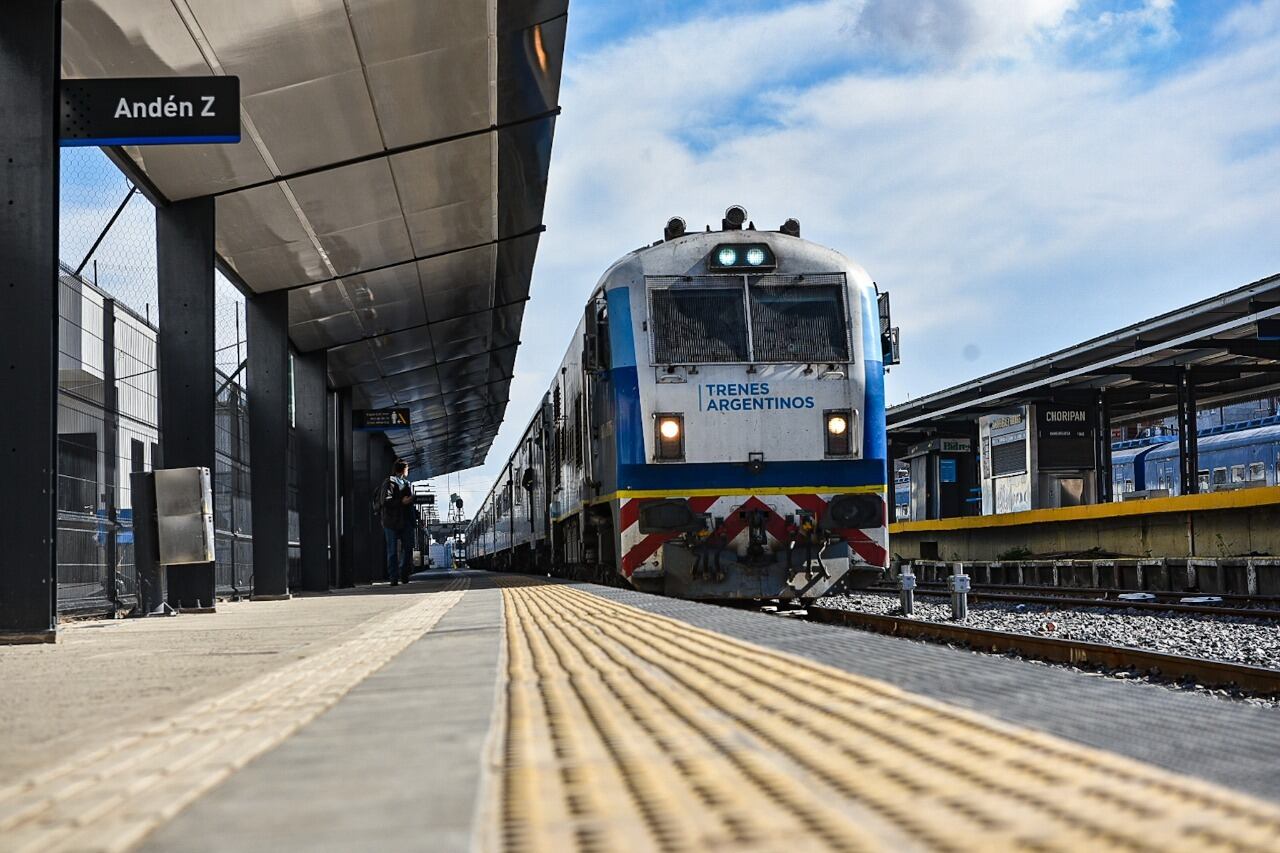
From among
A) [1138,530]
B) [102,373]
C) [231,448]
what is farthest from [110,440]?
[1138,530]

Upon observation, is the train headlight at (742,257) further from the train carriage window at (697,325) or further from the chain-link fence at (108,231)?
the chain-link fence at (108,231)

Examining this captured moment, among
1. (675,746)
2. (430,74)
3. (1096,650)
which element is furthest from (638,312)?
(675,746)

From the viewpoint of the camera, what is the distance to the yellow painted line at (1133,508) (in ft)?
48.8

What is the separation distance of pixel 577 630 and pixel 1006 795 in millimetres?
3944

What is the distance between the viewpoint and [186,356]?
38.0 feet

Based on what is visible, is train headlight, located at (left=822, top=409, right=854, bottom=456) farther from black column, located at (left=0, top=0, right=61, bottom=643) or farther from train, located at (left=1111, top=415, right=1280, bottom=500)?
train, located at (left=1111, top=415, right=1280, bottom=500)

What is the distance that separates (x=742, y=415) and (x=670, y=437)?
725mm

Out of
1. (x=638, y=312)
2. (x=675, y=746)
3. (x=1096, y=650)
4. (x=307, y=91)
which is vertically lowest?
(x=1096, y=650)

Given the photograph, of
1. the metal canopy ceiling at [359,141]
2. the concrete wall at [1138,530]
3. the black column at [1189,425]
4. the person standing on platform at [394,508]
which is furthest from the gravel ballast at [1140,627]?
the person standing on platform at [394,508]

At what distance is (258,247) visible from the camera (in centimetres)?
1498

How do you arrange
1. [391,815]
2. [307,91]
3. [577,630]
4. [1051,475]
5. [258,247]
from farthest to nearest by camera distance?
[1051,475] → [258,247] → [307,91] → [577,630] → [391,815]

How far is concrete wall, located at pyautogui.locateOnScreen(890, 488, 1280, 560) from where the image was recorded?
49.6 feet

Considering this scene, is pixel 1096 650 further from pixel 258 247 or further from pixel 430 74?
pixel 258 247

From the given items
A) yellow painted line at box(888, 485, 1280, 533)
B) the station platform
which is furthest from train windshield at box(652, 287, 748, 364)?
the station platform
